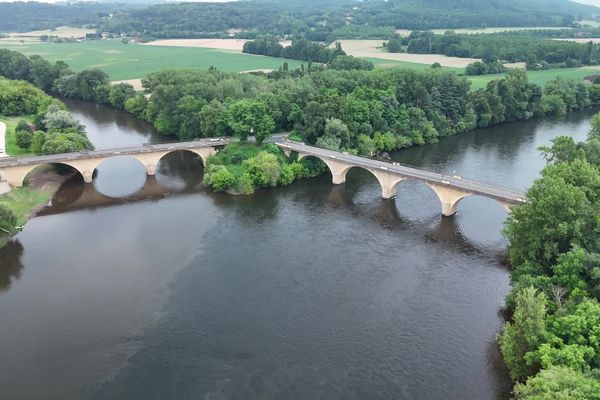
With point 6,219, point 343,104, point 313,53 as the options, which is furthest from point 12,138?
point 313,53

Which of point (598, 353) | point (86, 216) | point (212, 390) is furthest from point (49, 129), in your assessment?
point (598, 353)

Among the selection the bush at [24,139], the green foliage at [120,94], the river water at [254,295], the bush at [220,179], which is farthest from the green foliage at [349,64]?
the bush at [24,139]

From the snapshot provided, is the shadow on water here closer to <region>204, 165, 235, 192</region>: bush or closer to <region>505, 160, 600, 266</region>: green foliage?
<region>204, 165, 235, 192</region>: bush

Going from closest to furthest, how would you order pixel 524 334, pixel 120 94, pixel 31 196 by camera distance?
pixel 524 334
pixel 31 196
pixel 120 94

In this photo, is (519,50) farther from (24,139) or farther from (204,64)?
(24,139)

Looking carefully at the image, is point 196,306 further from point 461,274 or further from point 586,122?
point 586,122

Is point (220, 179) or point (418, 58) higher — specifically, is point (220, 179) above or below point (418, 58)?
below
